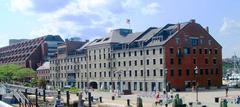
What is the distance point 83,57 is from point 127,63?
71.1 ft

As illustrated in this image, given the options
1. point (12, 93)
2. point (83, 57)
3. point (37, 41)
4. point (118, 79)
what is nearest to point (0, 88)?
point (12, 93)

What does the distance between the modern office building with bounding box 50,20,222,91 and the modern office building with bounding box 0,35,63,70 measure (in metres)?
46.8

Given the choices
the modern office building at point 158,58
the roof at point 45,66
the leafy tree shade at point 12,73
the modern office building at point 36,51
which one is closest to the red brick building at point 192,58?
the modern office building at point 158,58

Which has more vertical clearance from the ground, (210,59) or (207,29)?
(207,29)

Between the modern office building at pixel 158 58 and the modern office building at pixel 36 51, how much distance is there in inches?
1844

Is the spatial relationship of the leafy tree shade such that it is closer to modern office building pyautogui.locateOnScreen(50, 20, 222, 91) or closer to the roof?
the roof

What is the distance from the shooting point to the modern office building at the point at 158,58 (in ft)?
269

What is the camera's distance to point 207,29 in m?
91.3

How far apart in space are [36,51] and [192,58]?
7874 centimetres

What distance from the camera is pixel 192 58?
85000 mm

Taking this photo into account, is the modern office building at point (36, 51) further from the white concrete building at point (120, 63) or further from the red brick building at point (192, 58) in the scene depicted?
the red brick building at point (192, 58)

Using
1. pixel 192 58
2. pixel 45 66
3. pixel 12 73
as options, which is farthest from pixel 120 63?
pixel 45 66

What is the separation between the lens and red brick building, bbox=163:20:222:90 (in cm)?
8169

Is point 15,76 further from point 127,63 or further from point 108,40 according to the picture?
point 127,63
